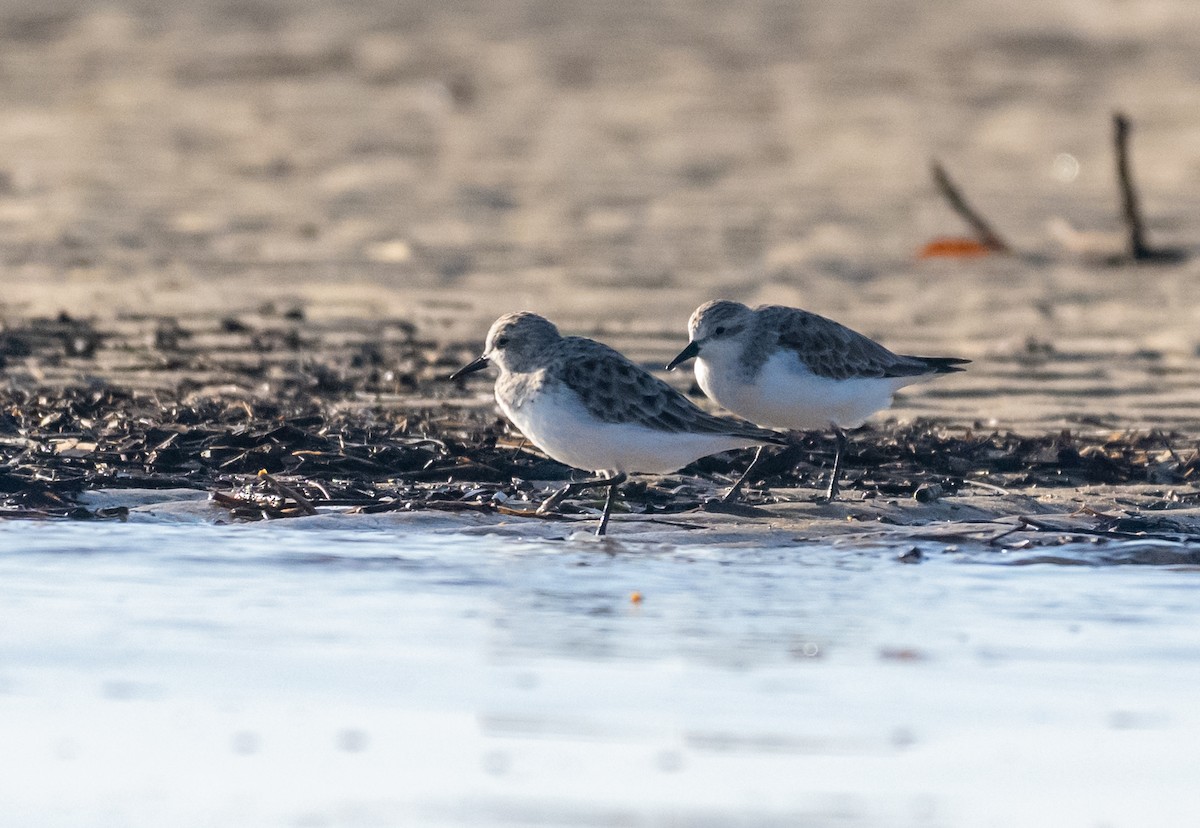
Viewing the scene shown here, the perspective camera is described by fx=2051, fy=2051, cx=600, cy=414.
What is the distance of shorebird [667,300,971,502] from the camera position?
8250 millimetres

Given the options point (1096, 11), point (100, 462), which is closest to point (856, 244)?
point (100, 462)

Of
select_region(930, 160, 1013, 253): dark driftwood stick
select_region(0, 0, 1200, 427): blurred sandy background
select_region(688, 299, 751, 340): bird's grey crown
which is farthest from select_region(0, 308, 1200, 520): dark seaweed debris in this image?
select_region(930, 160, 1013, 253): dark driftwood stick

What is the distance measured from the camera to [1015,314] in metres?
12.9

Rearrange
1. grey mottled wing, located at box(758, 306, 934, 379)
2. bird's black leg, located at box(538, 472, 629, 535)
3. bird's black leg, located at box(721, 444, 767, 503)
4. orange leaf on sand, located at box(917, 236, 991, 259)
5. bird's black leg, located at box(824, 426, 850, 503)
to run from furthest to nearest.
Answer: orange leaf on sand, located at box(917, 236, 991, 259) < grey mottled wing, located at box(758, 306, 934, 379) < bird's black leg, located at box(824, 426, 850, 503) < bird's black leg, located at box(721, 444, 767, 503) < bird's black leg, located at box(538, 472, 629, 535)

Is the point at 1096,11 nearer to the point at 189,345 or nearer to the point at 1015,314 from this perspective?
the point at 1015,314

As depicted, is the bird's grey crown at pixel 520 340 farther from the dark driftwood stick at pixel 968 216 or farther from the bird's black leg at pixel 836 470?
the dark driftwood stick at pixel 968 216

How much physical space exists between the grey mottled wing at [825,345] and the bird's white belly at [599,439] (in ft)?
2.55

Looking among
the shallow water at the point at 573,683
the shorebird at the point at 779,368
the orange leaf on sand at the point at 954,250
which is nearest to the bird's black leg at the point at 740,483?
the shorebird at the point at 779,368

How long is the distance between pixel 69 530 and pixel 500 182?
449 inches

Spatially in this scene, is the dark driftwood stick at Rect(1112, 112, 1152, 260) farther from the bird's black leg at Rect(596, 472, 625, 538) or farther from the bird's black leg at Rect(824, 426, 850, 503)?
the bird's black leg at Rect(596, 472, 625, 538)

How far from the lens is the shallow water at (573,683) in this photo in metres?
4.66

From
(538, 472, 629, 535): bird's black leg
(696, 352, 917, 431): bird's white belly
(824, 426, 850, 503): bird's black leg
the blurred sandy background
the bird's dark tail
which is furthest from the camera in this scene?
the blurred sandy background

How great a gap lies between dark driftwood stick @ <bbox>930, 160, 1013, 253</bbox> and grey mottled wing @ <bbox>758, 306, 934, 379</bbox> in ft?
19.7

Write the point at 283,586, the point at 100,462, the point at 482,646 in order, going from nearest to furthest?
the point at 482,646 → the point at 283,586 → the point at 100,462
